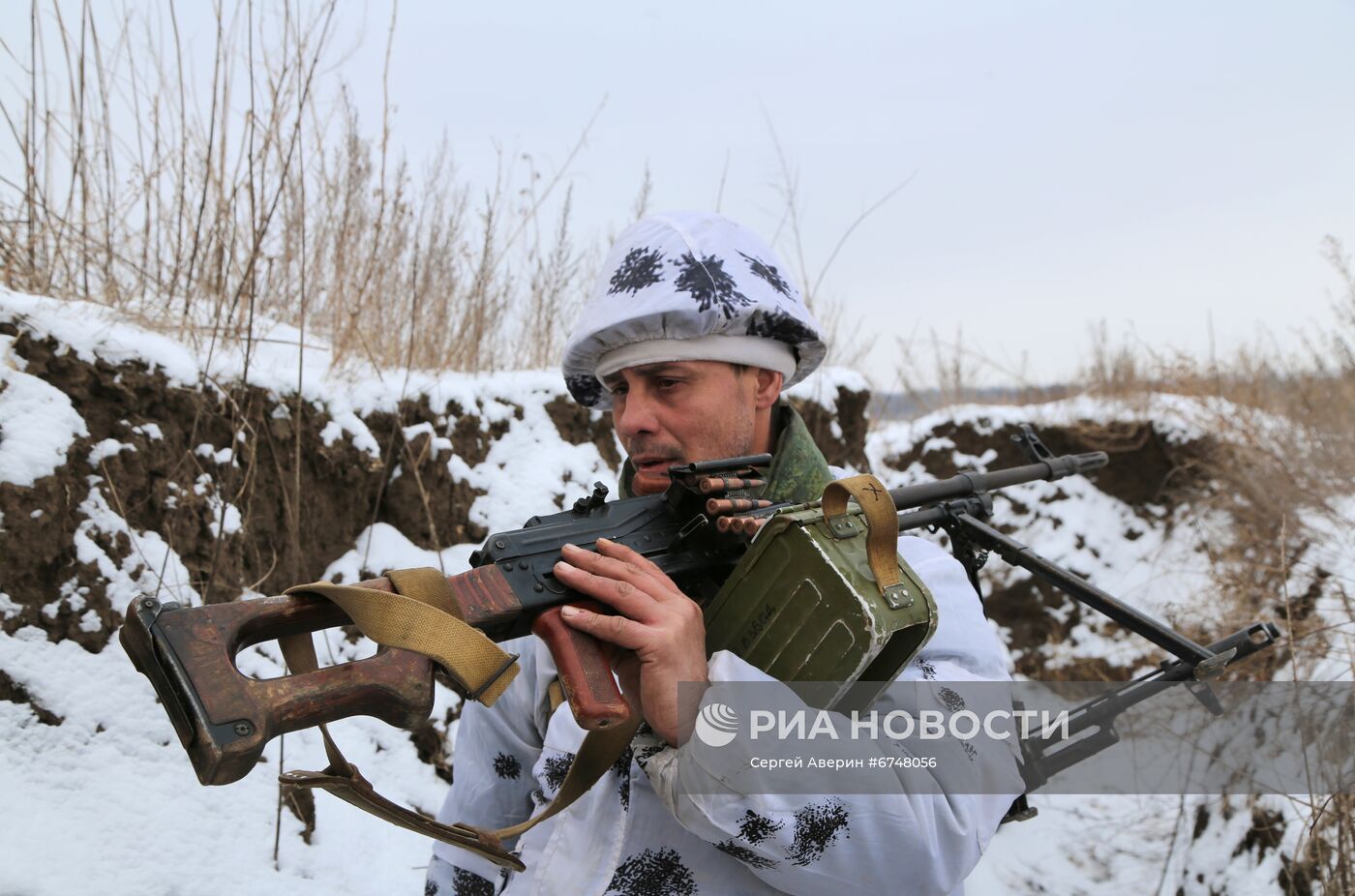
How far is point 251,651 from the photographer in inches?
94.5

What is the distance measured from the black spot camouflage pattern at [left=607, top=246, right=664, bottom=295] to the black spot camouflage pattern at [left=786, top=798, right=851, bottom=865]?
0.96 metres

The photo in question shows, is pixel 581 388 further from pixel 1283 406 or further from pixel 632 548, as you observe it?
pixel 1283 406

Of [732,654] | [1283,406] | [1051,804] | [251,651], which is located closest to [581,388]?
[732,654]

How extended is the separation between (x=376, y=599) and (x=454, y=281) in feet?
10.7

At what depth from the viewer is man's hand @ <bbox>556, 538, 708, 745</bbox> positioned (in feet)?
3.67

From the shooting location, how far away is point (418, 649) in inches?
39.6

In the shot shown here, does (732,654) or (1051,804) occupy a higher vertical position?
(732,654)

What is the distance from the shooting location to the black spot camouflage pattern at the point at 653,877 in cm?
126

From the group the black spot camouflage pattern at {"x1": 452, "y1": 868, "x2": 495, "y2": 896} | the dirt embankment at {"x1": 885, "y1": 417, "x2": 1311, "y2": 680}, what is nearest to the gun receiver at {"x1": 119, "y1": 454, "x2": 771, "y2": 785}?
the black spot camouflage pattern at {"x1": 452, "y1": 868, "x2": 495, "y2": 896}

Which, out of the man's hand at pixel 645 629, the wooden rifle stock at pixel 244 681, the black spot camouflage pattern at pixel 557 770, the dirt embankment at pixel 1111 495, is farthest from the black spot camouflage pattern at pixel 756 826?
the dirt embankment at pixel 1111 495

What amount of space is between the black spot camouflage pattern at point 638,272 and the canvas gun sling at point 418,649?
2.39 ft

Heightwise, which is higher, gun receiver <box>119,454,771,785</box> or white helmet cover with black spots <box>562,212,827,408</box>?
white helmet cover with black spots <box>562,212,827,408</box>

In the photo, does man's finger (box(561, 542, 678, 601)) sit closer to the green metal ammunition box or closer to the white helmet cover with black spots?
the green metal ammunition box

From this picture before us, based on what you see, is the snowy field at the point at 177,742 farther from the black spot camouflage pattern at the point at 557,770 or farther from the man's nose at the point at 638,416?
the man's nose at the point at 638,416
